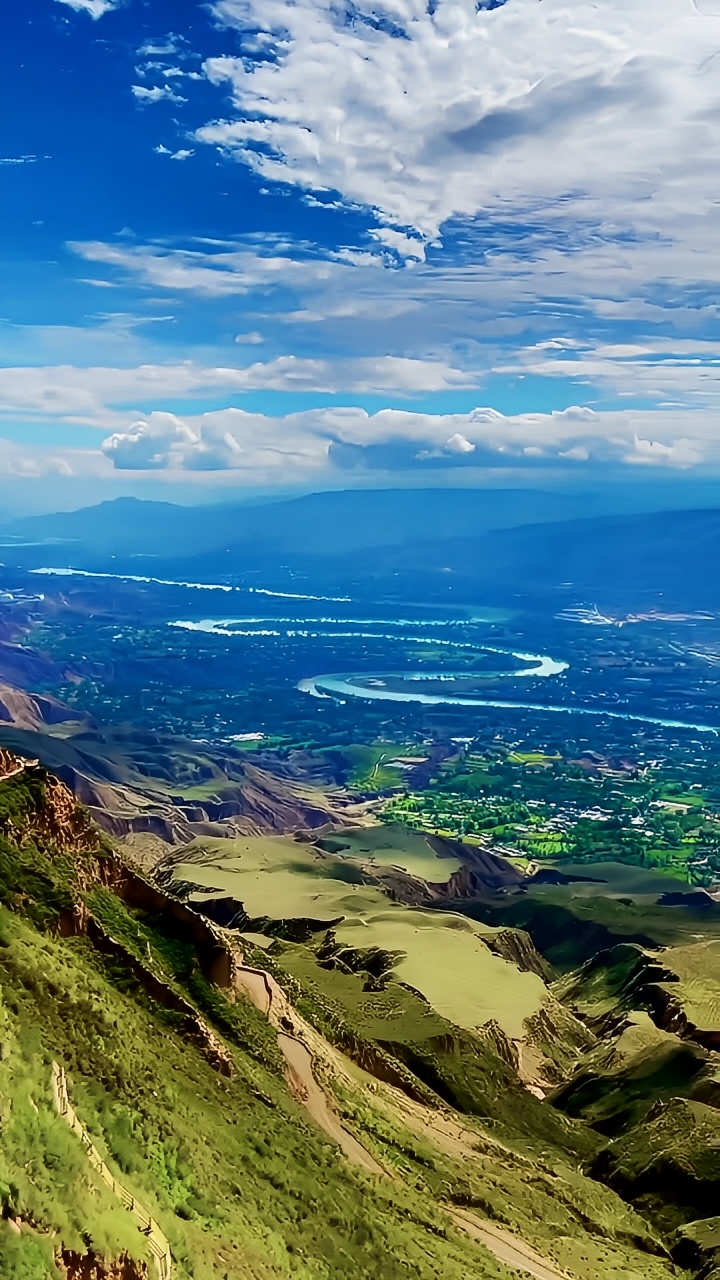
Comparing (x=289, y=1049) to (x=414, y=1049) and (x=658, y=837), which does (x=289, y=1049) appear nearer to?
(x=414, y=1049)

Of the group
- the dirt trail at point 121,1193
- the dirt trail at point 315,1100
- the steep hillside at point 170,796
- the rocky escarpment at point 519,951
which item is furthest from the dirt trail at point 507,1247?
the steep hillside at point 170,796

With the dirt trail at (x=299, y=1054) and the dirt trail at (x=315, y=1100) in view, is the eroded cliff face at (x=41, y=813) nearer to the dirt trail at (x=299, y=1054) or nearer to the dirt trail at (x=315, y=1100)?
the dirt trail at (x=299, y=1054)

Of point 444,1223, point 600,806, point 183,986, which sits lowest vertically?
point 600,806

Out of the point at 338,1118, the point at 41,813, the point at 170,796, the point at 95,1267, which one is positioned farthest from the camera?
the point at 170,796

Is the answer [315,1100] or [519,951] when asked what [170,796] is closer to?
[519,951]

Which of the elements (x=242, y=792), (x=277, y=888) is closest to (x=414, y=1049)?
(x=277, y=888)

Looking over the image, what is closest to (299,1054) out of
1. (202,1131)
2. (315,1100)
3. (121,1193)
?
(315,1100)
